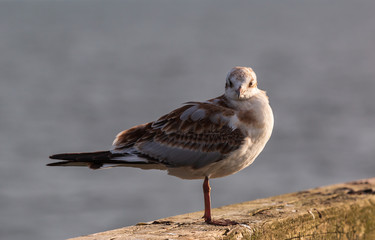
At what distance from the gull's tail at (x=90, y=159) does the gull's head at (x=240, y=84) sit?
1357 mm

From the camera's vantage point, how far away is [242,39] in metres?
46.3

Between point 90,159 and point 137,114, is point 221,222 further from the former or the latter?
point 137,114

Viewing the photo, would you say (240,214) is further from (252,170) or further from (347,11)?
(347,11)

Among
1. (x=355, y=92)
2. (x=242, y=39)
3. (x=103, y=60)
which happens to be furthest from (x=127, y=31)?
(x=355, y=92)

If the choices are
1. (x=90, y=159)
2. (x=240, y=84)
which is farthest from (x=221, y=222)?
(x=90, y=159)

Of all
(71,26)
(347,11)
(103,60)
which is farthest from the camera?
(347,11)

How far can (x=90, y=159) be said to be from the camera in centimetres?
663

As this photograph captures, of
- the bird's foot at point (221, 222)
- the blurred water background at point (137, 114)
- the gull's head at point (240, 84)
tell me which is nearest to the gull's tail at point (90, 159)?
the gull's head at point (240, 84)

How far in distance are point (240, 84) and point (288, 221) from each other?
62.6 inches

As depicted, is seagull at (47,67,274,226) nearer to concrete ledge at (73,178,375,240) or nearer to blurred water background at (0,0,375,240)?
concrete ledge at (73,178,375,240)

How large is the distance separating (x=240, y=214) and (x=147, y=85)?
2663 cm

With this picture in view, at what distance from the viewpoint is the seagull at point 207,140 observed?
6.62 m

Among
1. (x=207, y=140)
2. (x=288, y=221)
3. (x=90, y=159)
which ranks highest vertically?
(x=207, y=140)

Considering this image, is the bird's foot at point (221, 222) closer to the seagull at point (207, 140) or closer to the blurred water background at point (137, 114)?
the seagull at point (207, 140)
